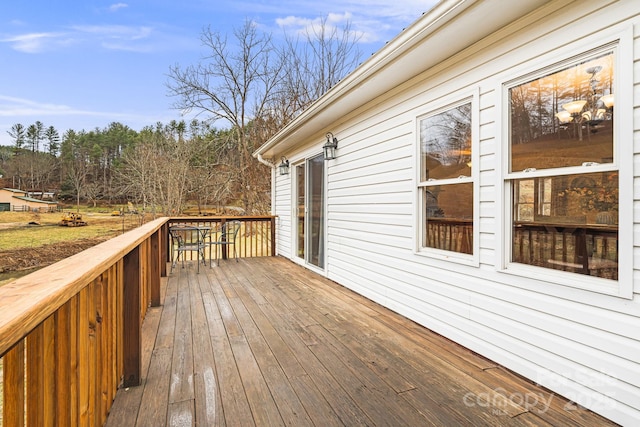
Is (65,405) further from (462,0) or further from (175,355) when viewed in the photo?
(462,0)

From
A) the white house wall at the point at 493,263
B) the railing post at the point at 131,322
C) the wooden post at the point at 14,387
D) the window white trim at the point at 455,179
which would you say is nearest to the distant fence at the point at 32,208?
the white house wall at the point at 493,263

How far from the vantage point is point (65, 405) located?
116cm

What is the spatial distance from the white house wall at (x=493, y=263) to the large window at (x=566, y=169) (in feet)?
0.36

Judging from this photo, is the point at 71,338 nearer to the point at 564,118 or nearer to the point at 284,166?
the point at 564,118

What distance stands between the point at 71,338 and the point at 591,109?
274cm

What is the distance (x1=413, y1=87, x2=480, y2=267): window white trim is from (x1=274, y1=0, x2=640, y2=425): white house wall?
0.03 meters

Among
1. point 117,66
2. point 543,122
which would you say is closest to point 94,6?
point 117,66

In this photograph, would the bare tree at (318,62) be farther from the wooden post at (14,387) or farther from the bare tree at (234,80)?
the wooden post at (14,387)

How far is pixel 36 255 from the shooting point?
11703mm

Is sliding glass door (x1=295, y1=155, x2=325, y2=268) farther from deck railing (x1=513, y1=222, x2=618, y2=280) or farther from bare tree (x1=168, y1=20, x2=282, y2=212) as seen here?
bare tree (x1=168, y1=20, x2=282, y2=212)

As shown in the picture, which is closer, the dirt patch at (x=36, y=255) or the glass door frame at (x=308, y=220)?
the glass door frame at (x=308, y=220)

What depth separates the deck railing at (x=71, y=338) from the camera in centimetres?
77

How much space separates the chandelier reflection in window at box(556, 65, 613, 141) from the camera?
185 cm

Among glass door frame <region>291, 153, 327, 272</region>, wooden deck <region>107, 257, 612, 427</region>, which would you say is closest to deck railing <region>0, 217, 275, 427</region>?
wooden deck <region>107, 257, 612, 427</region>
